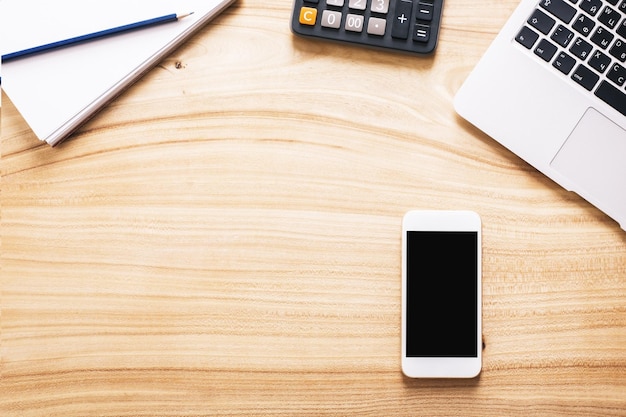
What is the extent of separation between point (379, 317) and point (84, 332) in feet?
1.02

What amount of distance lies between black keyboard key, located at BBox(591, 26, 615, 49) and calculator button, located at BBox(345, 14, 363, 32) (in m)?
0.23

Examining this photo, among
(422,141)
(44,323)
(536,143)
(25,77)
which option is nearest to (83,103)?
(25,77)

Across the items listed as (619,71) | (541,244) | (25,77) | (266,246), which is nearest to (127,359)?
(266,246)

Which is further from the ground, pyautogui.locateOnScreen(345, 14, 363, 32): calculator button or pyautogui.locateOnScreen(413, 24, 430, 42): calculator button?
pyautogui.locateOnScreen(345, 14, 363, 32): calculator button

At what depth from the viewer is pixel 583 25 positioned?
562 mm

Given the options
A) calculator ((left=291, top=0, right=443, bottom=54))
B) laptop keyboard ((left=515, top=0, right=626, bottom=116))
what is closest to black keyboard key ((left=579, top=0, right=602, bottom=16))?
laptop keyboard ((left=515, top=0, right=626, bottom=116))

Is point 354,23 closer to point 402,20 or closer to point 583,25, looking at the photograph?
point 402,20

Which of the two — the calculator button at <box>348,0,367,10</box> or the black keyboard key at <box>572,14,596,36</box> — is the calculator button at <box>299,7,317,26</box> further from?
the black keyboard key at <box>572,14,596,36</box>

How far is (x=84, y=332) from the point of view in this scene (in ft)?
1.99

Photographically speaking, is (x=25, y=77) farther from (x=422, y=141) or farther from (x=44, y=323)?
(x=422, y=141)

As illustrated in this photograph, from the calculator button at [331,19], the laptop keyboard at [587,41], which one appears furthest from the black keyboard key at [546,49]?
the calculator button at [331,19]

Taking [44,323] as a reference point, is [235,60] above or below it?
above

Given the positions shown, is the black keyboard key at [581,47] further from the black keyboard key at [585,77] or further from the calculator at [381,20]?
the calculator at [381,20]

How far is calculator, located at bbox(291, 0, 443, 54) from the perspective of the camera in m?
0.59
